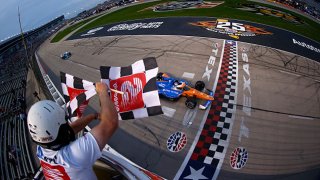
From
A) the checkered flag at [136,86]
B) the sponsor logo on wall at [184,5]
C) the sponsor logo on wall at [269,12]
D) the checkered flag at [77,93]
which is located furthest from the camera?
the sponsor logo on wall at [184,5]

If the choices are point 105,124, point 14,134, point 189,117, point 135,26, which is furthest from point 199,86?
point 135,26

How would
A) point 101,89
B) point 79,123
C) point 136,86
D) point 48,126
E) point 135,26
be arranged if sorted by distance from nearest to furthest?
point 48,126, point 101,89, point 79,123, point 136,86, point 135,26

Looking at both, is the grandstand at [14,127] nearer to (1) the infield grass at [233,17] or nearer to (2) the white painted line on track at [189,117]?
(2) the white painted line on track at [189,117]

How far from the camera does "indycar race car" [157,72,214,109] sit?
900cm

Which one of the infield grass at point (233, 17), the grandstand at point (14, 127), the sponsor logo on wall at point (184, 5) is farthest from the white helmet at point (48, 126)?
the sponsor logo on wall at point (184, 5)

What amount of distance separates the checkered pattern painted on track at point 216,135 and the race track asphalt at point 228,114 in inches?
1.1

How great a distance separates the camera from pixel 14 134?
1025 centimetres

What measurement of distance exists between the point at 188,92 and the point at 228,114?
61.5 inches

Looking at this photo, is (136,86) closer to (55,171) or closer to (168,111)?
(55,171)

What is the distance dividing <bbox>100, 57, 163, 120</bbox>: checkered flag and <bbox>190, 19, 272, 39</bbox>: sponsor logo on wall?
11.4m

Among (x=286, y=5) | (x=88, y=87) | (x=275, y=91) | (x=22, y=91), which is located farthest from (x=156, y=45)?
(x=286, y=5)

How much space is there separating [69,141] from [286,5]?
24.3 metres

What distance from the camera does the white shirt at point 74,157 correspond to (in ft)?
5.82

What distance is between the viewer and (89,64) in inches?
483
